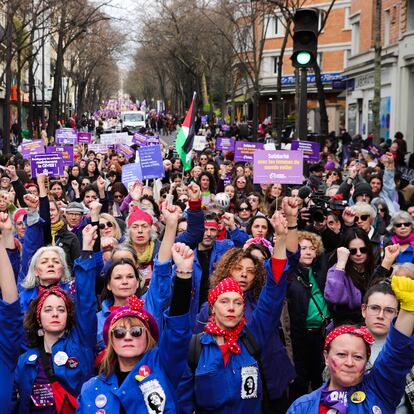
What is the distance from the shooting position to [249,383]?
427 centimetres

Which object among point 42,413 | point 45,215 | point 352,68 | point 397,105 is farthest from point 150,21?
point 42,413

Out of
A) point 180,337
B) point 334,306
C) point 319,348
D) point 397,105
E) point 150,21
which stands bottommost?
point 319,348

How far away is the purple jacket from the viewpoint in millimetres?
5977

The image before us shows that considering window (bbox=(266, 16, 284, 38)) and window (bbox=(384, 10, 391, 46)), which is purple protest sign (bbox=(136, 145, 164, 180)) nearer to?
window (bbox=(384, 10, 391, 46))

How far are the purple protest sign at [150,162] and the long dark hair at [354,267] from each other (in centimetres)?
527

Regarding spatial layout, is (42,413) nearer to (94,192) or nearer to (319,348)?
(319,348)

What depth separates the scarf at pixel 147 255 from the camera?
6715mm

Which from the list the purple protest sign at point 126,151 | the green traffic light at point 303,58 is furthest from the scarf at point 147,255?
the purple protest sign at point 126,151

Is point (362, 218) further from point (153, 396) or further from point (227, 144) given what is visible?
point (227, 144)

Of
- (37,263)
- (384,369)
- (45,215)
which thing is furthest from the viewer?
(45,215)

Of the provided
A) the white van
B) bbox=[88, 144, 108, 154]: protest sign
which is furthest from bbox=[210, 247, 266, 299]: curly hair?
the white van

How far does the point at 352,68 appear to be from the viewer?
129 feet

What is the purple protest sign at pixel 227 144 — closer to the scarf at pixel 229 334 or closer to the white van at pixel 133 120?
the scarf at pixel 229 334

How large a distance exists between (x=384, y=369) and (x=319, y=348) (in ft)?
8.72
